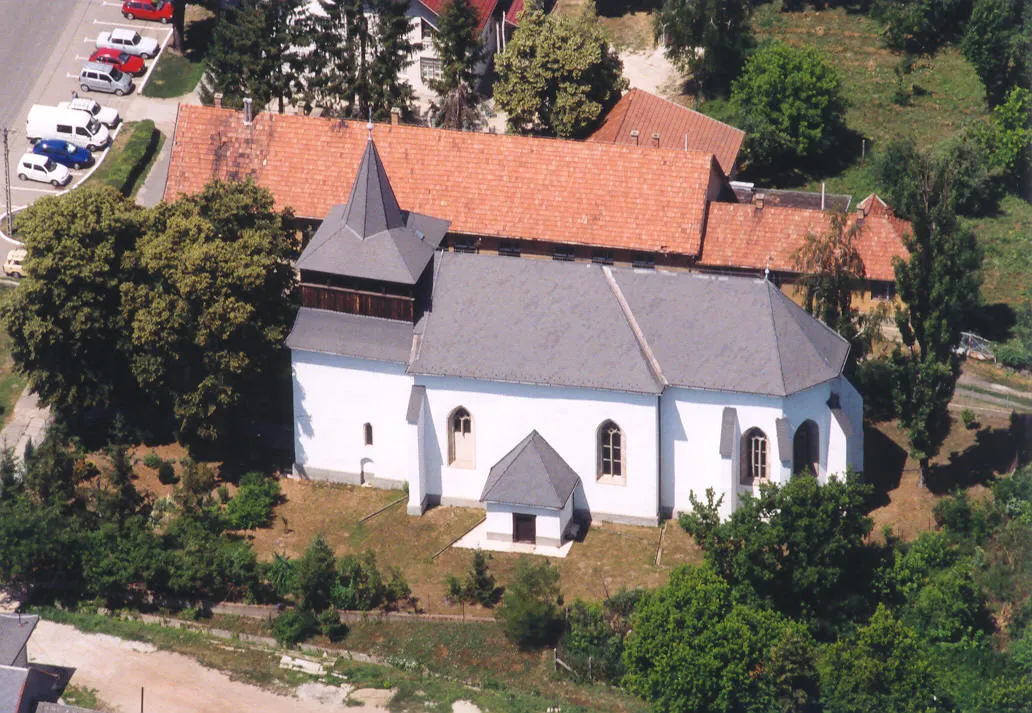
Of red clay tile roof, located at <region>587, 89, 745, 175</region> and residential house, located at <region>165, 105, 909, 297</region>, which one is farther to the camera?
red clay tile roof, located at <region>587, 89, 745, 175</region>

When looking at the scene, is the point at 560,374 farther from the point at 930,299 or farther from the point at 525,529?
the point at 930,299

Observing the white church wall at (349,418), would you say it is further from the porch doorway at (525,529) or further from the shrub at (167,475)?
the porch doorway at (525,529)

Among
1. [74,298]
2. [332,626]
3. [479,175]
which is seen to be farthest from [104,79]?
[332,626]

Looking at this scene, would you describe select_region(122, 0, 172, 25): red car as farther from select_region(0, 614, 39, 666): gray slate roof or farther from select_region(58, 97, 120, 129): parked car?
select_region(0, 614, 39, 666): gray slate roof

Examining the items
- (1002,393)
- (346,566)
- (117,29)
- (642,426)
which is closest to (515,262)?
(642,426)

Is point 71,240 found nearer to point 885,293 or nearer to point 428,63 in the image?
point 428,63

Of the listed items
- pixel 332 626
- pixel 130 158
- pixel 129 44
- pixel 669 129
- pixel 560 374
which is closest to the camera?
pixel 332 626

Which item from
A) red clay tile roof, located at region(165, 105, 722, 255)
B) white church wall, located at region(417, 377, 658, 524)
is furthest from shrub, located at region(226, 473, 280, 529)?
red clay tile roof, located at region(165, 105, 722, 255)
